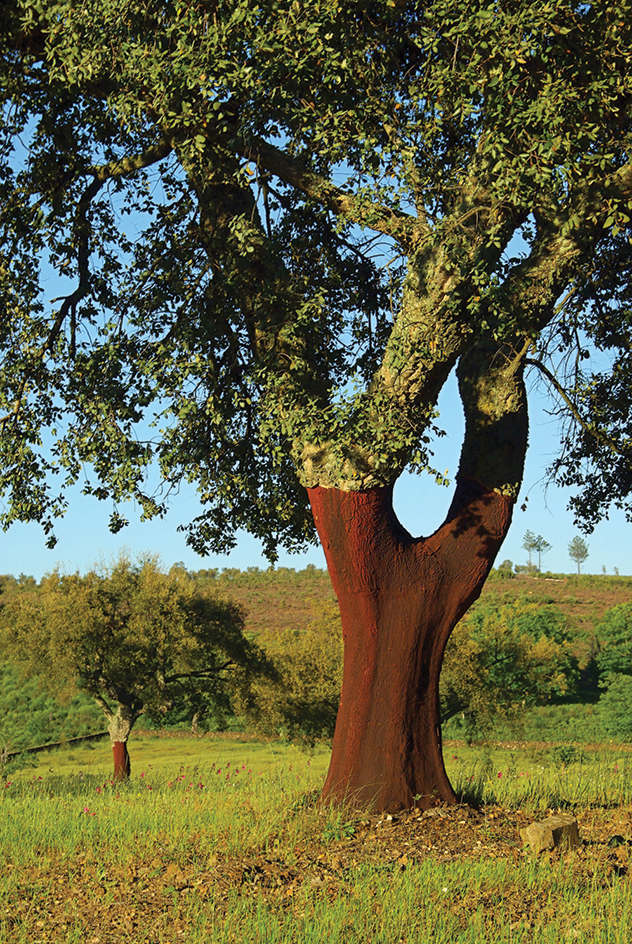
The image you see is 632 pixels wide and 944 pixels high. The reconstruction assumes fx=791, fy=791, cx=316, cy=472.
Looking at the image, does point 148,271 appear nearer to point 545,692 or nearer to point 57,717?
point 545,692

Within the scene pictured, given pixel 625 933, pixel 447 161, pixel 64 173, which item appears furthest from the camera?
pixel 64 173

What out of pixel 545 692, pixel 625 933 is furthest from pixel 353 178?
pixel 545 692

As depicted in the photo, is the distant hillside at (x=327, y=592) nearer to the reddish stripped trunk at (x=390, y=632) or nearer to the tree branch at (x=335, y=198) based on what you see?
the reddish stripped trunk at (x=390, y=632)

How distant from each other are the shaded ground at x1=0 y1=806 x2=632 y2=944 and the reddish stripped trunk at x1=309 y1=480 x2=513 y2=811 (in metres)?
0.56

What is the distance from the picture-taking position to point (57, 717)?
1907 inches

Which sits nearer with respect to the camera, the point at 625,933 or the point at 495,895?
the point at 625,933

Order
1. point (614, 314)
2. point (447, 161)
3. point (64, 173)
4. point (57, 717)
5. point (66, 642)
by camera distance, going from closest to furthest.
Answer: point (447, 161) → point (64, 173) → point (614, 314) → point (66, 642) → point (57, 717)

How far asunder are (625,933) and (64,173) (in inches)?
434

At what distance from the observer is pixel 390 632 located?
8.84 m

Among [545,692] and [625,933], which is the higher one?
[625,933]

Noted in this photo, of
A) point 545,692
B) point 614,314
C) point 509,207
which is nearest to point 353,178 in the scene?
point 509,207

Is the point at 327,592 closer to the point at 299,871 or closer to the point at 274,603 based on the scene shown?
the point at 274,603

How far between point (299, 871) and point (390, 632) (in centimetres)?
296

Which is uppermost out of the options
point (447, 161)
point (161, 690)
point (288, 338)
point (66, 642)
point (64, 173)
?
point (64, 173)
